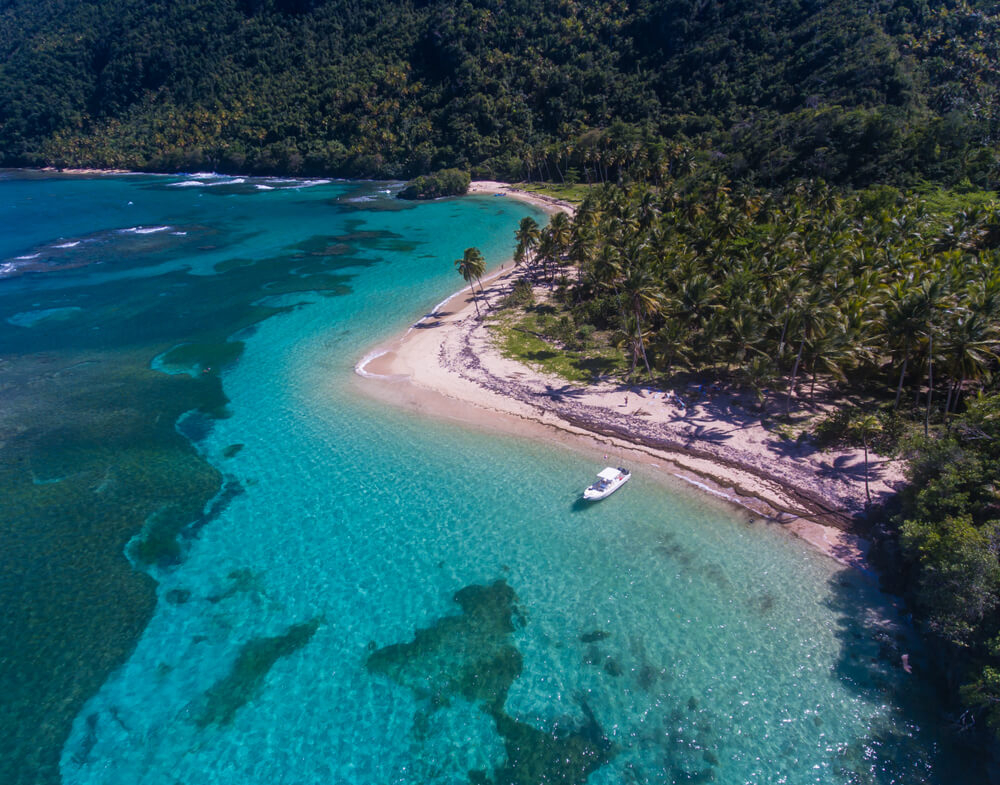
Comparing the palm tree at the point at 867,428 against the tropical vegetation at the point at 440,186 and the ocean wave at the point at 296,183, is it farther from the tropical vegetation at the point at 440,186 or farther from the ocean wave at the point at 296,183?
the ocean wave at the point at 296,183

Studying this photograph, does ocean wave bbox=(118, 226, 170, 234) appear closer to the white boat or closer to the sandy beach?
the sandy beach

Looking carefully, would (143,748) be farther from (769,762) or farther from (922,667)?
(922,667)

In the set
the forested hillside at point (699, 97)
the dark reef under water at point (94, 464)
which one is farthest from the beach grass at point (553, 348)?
the forested hillside at point (699, 97)

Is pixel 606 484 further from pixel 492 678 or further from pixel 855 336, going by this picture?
pixel 855 336

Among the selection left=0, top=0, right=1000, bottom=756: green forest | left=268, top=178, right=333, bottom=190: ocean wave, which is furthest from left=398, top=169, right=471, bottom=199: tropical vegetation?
left=268, top=178, right=333, bottom=190: ocean wave

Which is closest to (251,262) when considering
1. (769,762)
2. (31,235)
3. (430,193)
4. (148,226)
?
(148,226)

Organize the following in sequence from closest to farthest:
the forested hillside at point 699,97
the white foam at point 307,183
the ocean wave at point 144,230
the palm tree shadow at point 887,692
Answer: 1. the palm tree shadow at point 887,692
2. the forested hillside at point 699,97
3. the ocean wave at point 144,230
4. the white foam at point 307,183
